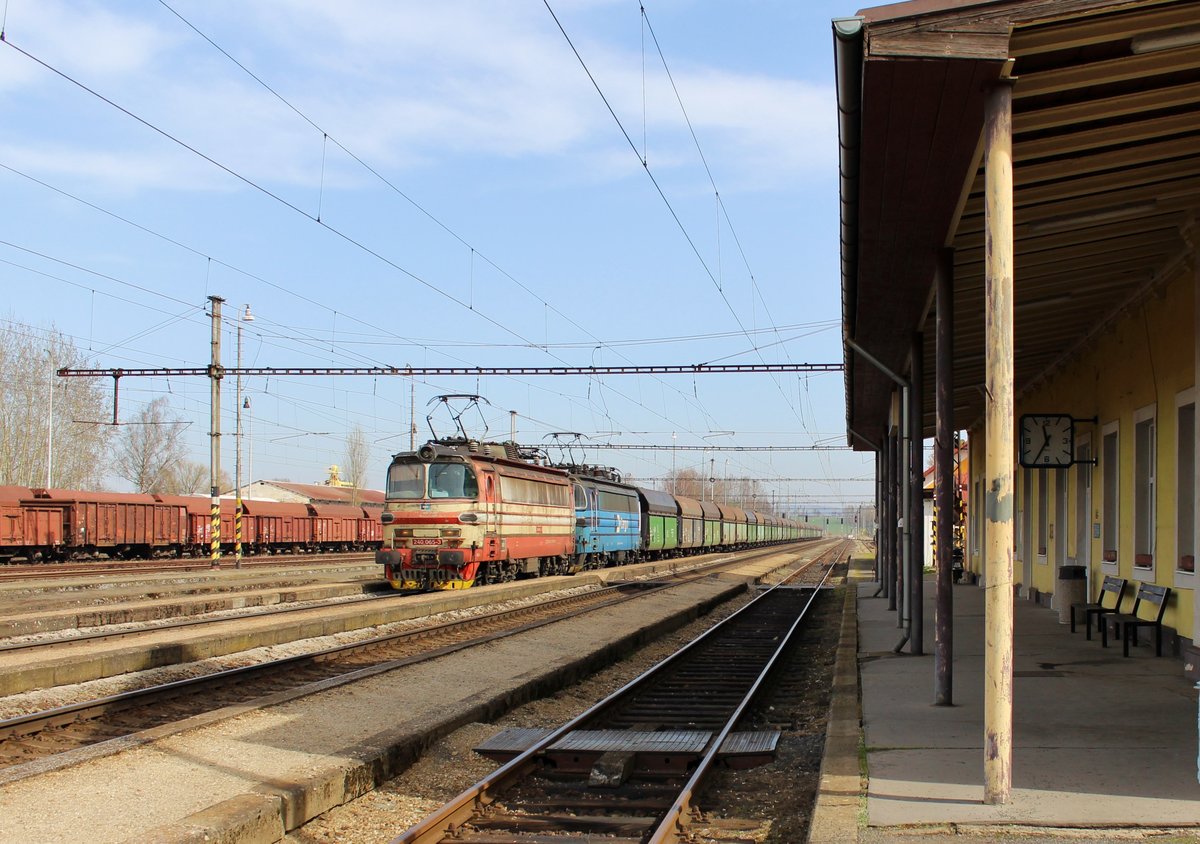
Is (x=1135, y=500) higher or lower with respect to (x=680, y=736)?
higher

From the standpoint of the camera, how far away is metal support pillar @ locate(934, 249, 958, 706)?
850 centimetres

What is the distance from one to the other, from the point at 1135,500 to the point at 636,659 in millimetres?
6401

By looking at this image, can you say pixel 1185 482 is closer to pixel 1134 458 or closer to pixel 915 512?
pixel 1134 458

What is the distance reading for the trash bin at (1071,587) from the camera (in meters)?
14.3

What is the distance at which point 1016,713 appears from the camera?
8305 mm

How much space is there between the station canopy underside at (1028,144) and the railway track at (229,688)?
21.3 ft

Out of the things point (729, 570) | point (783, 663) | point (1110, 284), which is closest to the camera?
point (1110, 284)

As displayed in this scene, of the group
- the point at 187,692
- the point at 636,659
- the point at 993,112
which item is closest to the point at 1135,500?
the point at 636,659

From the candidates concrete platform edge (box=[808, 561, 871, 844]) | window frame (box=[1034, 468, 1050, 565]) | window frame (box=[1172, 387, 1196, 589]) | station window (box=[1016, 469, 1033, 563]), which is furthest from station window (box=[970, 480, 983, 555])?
concrete platform edge (box=[808, 561, 871, 844])

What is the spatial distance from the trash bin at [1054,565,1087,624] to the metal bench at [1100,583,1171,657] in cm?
208

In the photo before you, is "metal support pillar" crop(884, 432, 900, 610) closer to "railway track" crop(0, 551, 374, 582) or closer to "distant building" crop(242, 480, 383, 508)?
"railway track" crop(0, 551, 374, 582)

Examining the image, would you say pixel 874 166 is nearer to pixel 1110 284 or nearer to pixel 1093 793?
pixel 1093 793

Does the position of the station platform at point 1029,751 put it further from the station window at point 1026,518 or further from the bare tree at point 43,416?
the bare tree at point 43,416

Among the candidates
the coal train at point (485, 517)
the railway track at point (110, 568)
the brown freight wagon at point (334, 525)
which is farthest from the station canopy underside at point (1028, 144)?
the brown freight wagon at point (334, 525)
